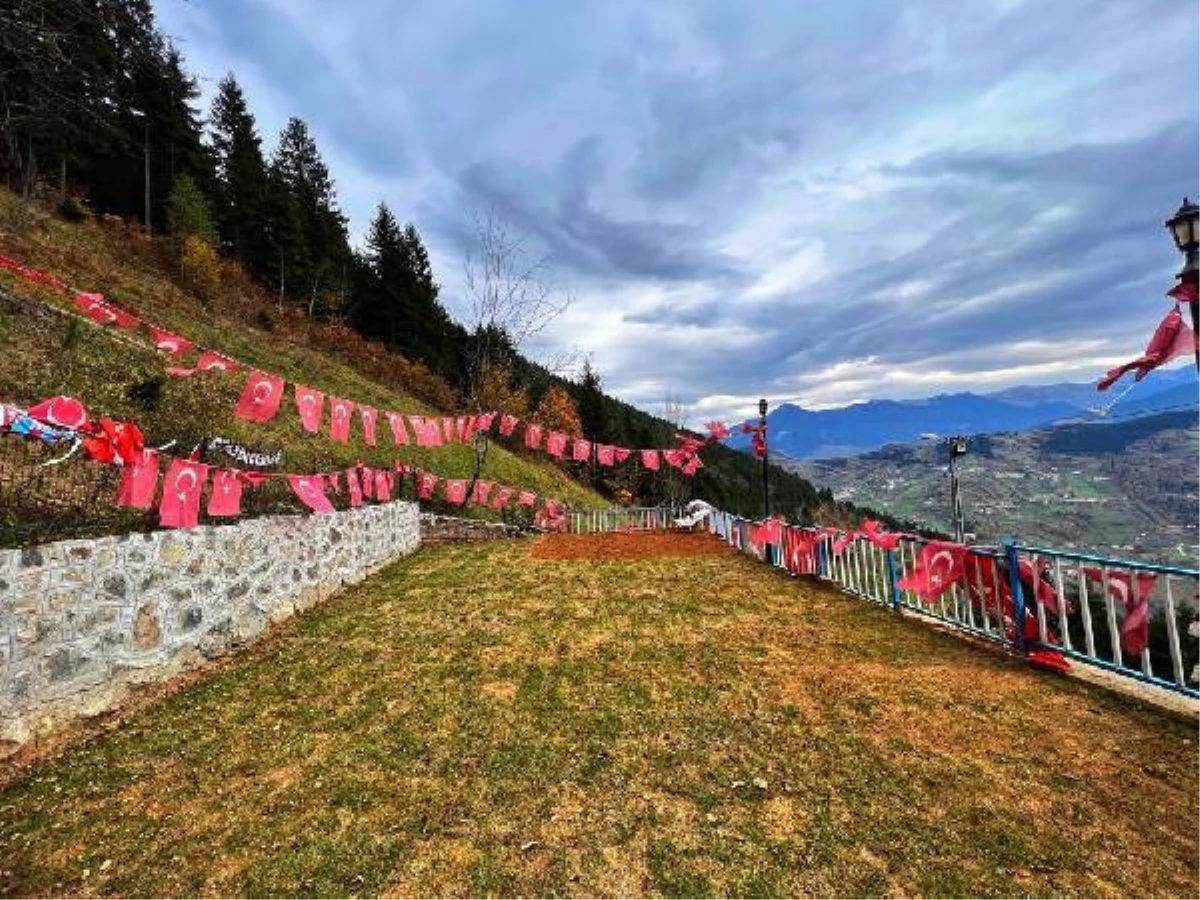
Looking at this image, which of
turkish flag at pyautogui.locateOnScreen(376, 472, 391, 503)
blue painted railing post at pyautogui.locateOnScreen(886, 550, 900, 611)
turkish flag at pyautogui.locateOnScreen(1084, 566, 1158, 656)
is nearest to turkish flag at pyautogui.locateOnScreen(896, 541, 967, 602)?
blue painted railing post at pyautogui.locateOnScreen(886, 550, 900, 611)

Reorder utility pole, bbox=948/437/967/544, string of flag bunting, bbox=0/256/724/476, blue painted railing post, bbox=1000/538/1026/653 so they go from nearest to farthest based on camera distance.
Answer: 1. blue painted railing post, bbox=1000/538/1026/653
2. string of flag bunting, bbox=0/256/724/476
3. utility pole, bbox=948/437/967/544

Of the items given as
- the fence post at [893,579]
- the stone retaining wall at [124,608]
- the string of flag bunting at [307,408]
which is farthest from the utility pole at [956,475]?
the stone retaining wall at [124,608]

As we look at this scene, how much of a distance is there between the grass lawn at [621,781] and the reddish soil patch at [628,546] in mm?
7369

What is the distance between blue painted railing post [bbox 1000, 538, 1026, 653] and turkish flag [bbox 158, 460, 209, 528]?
30.8 feet

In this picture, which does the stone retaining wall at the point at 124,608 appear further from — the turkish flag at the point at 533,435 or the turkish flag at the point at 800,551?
the turkish flag at the point at 533,435

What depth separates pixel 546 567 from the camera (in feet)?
42.1

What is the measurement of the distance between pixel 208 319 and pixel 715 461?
3469 inches

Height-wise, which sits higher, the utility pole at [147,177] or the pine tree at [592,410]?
the utility pole at [147,177]

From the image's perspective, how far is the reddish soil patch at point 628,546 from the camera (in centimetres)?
1448

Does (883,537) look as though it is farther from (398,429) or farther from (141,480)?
(141,480)

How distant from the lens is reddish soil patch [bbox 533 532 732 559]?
14.5 m

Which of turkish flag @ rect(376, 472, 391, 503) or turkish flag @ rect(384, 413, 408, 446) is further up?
turkish flag @ rect(384, 413, 408, 446)

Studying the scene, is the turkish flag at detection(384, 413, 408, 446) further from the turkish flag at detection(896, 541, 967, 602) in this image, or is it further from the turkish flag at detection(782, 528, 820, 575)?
the turkish flag at detection(896, 541, 967, 602)

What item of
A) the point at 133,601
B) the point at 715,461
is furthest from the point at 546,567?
the point at 715,461
